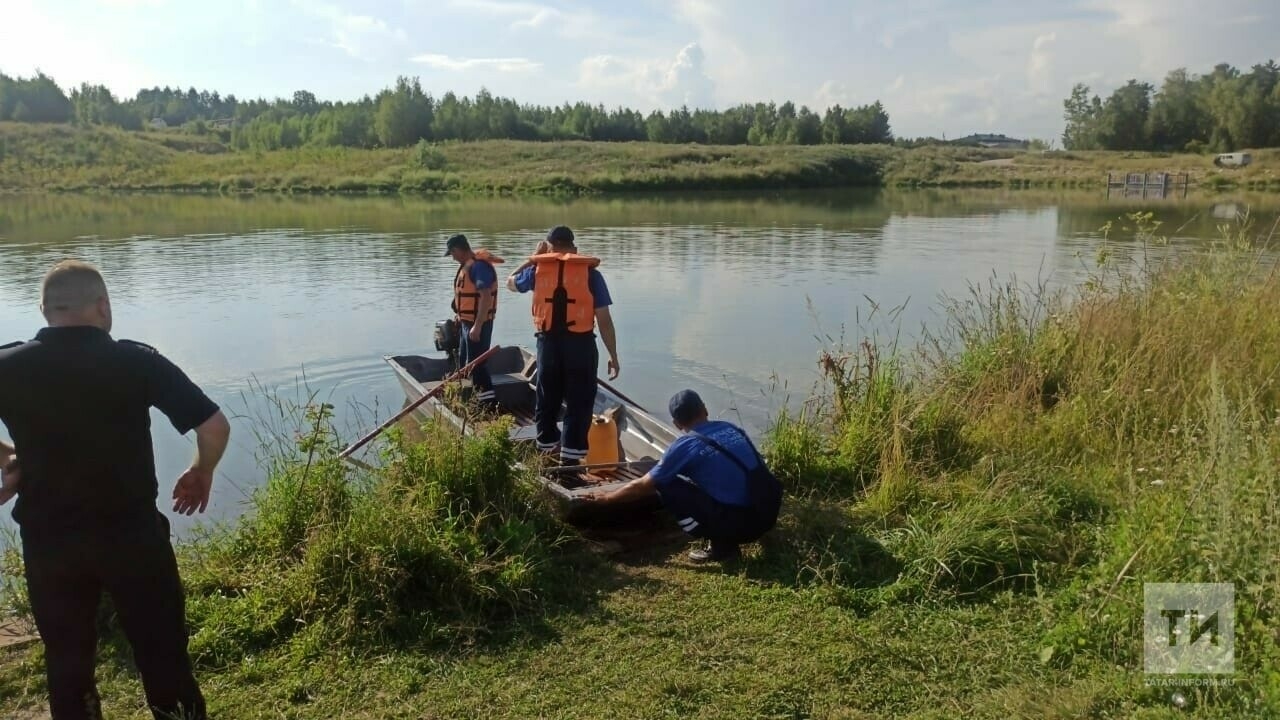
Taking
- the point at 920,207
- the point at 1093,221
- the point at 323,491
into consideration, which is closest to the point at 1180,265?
the point at 323,491

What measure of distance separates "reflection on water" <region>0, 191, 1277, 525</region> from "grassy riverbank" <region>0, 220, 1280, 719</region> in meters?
2.02

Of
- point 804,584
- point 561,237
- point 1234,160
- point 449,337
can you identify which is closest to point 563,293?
point 561,237

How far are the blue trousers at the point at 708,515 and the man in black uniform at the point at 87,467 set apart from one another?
252cm

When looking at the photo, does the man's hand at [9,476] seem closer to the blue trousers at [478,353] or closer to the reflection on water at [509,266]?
the reflection on water at [509,266]

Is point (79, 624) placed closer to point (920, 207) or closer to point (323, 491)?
point (323, 491)

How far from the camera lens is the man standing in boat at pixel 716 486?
4.75 meters

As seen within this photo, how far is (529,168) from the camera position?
58938mm

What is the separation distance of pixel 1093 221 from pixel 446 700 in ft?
110

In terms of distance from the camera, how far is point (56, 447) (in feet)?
9.21

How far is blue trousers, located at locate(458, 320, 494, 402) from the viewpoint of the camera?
8.34m

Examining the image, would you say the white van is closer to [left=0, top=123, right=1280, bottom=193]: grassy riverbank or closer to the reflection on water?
[left=0, top=123, right=1280, bottom=193]: grassy riverbank

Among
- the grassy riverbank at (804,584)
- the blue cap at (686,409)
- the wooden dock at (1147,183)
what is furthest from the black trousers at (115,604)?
the wooden dock at (1147,183)

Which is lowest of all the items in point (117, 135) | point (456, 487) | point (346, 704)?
point (346, 704)

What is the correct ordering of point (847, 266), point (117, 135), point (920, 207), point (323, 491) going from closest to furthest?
point (323, 491)
point (847, 266)
point (920, 207)
point (117, 135)
